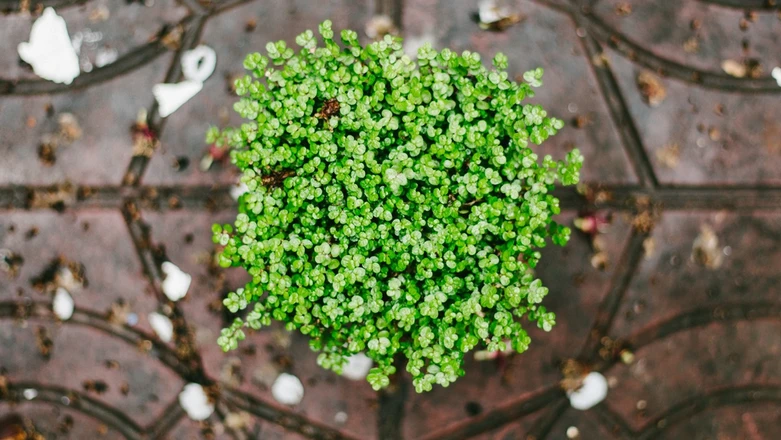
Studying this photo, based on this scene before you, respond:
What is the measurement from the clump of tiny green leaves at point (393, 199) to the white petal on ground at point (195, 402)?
2.57 ft

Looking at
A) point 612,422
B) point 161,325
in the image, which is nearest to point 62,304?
point 161,325

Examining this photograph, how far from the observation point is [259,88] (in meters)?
1.34

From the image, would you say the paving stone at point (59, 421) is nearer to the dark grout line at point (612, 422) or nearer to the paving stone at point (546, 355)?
the paving stone at point (546, 355)

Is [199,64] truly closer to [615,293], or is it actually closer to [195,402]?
[195,402]

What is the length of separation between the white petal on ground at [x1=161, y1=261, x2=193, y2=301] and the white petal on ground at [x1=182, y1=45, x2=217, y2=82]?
26.2 inches

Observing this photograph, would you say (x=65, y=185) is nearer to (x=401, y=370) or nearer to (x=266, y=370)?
(x=266, y=370)

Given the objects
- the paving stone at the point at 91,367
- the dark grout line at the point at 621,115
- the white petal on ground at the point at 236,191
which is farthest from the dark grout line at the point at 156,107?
the dark grout line at the point at 621,115

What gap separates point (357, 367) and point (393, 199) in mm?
852

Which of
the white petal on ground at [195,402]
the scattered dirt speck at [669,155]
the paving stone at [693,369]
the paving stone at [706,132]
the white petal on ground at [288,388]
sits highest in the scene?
the paving stone at [706,132]

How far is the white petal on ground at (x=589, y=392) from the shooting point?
2010 millimetres

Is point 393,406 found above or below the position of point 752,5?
below

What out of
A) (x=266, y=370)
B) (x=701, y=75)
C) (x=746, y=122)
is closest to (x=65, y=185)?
(x=266, y=370)

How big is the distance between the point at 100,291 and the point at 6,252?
37 centimetres

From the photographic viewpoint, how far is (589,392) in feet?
6.61
